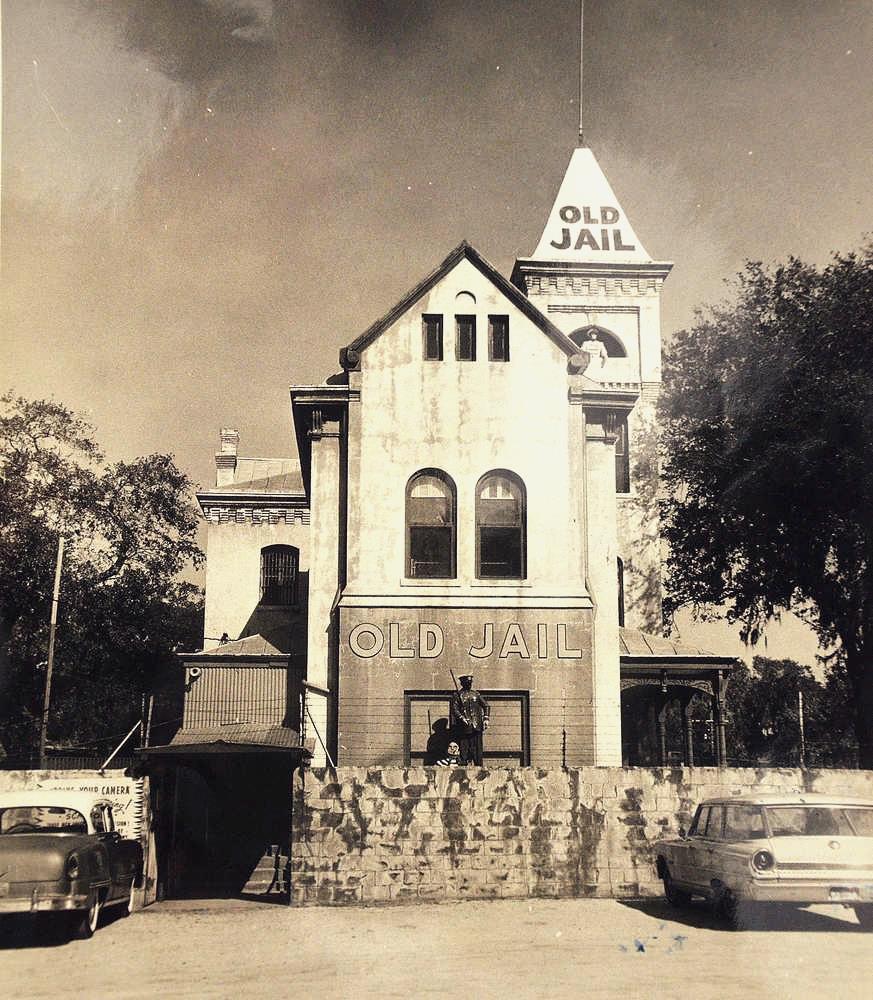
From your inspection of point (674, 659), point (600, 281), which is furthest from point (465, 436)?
point (600, 281)

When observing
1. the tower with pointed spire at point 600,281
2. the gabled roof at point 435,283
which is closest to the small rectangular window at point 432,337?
the gabled roof at point 435,283

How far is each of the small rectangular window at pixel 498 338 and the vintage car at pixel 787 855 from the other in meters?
10.9

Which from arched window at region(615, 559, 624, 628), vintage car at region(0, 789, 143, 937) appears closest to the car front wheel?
vintage car at region(0, 789, 143, 937)

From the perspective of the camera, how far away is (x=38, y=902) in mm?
12422

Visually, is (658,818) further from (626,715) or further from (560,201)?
(560,201)

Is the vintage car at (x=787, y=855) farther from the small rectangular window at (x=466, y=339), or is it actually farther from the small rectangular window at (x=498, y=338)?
the small rectangular window at (x=466, y=339)

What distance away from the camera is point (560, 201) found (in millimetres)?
42906

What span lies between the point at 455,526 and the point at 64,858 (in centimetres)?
1077

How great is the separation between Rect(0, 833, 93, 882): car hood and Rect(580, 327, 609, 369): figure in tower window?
1250 inches

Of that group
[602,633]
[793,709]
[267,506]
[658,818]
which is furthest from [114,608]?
[793,709]

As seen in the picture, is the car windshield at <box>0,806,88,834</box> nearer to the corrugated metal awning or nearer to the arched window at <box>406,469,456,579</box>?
the arched window at <box>406,469,456,579</box>

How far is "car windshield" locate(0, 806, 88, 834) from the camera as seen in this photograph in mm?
14141

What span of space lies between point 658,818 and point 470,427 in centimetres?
856

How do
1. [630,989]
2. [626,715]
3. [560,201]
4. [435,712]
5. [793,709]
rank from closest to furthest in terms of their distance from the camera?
[630,989] → [435,712] → [626,715] → [560,201] → [793,709]
